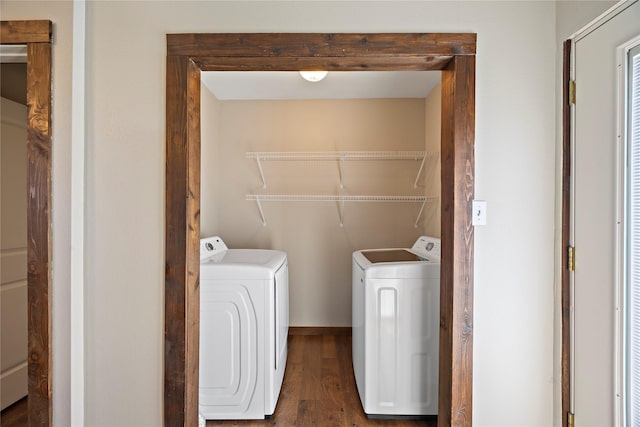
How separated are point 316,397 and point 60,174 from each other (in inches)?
76.3

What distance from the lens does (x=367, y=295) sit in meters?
1.96

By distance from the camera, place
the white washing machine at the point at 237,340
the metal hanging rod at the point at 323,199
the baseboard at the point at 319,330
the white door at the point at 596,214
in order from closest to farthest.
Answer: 1. the white door at the point at 596,214
2. the white washing machine at the point at 237,340
3. the metal hanging rod at the point at 323,199
4. the baseboard at the point at 319,330

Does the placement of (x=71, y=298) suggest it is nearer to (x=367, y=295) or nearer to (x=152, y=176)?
(x=152, y=176)

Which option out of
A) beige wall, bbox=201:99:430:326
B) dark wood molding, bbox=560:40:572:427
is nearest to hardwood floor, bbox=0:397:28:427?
beige wall, bbox=201:99:430:326

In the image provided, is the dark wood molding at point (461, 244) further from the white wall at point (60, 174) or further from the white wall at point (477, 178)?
the white wall at point (60, 174)

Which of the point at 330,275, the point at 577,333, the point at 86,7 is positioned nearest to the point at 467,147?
the point at 577,333

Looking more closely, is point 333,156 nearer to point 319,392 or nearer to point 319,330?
point 319,330

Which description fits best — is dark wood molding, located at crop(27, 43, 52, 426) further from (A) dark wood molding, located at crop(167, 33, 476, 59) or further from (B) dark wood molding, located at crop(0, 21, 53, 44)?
(A) dark wood molding, located at crop(167, 33, 476, 59)

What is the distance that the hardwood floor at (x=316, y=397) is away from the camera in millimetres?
1999

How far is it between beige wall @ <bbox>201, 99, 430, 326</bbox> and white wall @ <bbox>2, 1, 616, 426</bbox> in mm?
1659

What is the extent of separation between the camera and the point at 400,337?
1943mm

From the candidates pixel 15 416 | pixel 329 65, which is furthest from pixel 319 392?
pixel 329 65

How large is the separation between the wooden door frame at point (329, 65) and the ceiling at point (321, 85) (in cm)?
104

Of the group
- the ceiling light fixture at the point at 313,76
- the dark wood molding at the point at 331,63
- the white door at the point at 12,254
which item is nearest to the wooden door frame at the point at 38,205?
the dark wood molding at the point at 331,63
